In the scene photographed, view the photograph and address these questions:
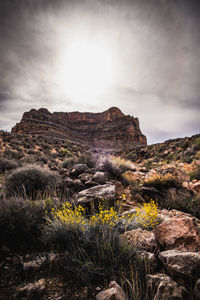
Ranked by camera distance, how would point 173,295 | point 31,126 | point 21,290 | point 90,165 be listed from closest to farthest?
point 173,295 < point 21,290 < point 90,165 < point 31,126

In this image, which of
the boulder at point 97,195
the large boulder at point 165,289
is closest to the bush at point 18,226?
the boulder at point 97,195

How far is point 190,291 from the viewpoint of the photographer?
136 cm

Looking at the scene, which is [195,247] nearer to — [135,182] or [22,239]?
[22,239]

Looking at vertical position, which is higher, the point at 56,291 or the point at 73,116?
the point at 73,116

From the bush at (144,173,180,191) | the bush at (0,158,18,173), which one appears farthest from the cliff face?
the bush at (144,173,180,191)

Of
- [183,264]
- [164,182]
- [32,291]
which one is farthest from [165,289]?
[164,182]

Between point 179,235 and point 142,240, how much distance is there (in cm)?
58

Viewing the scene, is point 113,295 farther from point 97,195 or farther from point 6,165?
point 6,165

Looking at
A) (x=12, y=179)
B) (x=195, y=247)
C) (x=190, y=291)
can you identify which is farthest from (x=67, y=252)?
(x=12, y=179)

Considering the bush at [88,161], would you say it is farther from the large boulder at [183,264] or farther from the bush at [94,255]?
the large boulder at [183,264]

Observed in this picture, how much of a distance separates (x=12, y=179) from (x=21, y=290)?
12.2ft

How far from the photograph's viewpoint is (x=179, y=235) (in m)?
2.06

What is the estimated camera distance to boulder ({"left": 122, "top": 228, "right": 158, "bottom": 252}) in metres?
1.98

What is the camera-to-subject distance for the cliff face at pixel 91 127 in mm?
62275
